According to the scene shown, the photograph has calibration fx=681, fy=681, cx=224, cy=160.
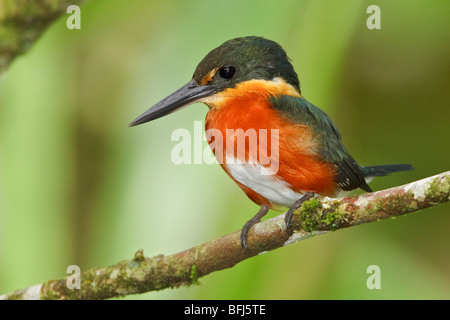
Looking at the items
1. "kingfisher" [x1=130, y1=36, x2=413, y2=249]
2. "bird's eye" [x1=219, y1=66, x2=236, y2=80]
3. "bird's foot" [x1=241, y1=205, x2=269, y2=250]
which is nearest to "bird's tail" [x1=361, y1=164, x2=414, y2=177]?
"kingfisher" [x1=130, y1=36, x2=413, y2=249]

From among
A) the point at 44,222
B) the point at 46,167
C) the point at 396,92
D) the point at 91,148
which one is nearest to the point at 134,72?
the point at 91,148

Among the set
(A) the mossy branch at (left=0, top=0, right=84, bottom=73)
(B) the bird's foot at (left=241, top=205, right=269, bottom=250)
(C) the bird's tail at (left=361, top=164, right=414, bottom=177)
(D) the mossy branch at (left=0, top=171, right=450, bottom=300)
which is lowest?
(D) the mossy branch at (left=0, top=171, right=450, bottom=300)

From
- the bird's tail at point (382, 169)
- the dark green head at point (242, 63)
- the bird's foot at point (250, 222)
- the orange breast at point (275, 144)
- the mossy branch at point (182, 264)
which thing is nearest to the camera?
the mossy branch at point (182, 264)

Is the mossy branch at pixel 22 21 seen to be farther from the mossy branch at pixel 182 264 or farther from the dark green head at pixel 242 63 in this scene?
the mossy branch at pixel 182 264

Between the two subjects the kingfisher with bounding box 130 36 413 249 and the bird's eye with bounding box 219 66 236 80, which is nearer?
the kingfisher with bounding box 130 36 413 249

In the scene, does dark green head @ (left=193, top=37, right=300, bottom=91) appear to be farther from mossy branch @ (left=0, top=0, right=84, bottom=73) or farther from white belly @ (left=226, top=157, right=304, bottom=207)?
mossy branch @ (left=0, top=0, right=84, bottom=73)

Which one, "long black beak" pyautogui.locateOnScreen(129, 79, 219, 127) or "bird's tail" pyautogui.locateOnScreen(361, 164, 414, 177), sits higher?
"long black beak" pyautogui.locateOnScreen(129, 79, 219, 127)

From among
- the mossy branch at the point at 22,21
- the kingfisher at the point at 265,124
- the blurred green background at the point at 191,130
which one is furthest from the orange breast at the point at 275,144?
the mossy branch at the point at 22,21

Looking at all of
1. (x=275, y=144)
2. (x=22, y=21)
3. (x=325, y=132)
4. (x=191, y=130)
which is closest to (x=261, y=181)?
(x=275, y=144)

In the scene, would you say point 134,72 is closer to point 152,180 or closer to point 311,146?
point 152,180
